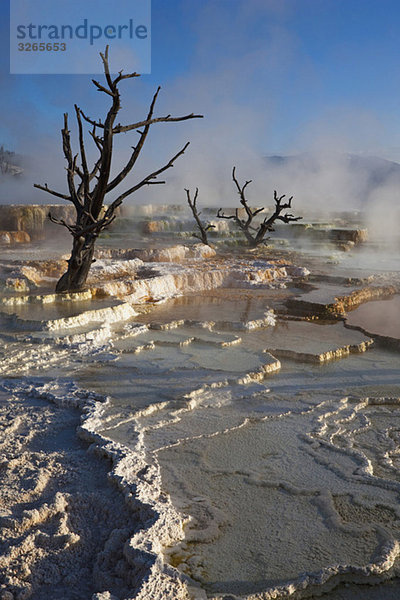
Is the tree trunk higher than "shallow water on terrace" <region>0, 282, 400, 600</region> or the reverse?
higher

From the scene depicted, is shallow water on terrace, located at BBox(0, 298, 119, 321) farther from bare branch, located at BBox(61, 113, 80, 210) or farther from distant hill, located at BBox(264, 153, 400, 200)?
distant hill, located at BBox(264, 153, 400, 200)

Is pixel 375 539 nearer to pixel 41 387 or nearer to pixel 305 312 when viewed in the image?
pixel 41 387

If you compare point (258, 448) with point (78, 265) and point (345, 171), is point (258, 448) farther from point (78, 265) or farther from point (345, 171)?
point (345, 171)

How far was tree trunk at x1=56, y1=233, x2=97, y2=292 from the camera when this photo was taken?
17.8ft

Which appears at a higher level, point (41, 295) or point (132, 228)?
point (132, 228)

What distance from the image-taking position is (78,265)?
215 inches

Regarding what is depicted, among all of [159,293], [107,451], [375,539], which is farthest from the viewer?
[159,293]

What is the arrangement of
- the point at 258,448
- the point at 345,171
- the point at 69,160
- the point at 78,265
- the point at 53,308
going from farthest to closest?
the point at 345,171 < the point at 78,265 < the point at 69,160 < the point at 53,308 < the point at 258,448

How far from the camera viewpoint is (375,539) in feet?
6.40

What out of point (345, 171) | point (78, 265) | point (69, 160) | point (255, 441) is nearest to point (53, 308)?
point (78, 265)

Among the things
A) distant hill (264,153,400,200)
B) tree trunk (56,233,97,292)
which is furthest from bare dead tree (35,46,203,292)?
distant hill (264,153,400,200)

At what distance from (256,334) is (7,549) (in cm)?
335

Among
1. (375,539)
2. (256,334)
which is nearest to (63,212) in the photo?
(256,334)

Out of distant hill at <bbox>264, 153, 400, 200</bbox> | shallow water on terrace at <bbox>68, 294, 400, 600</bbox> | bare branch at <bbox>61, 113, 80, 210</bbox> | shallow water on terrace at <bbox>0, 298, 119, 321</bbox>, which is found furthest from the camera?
distant hill at <bbox>264, 153, 400, 200</bbox>
